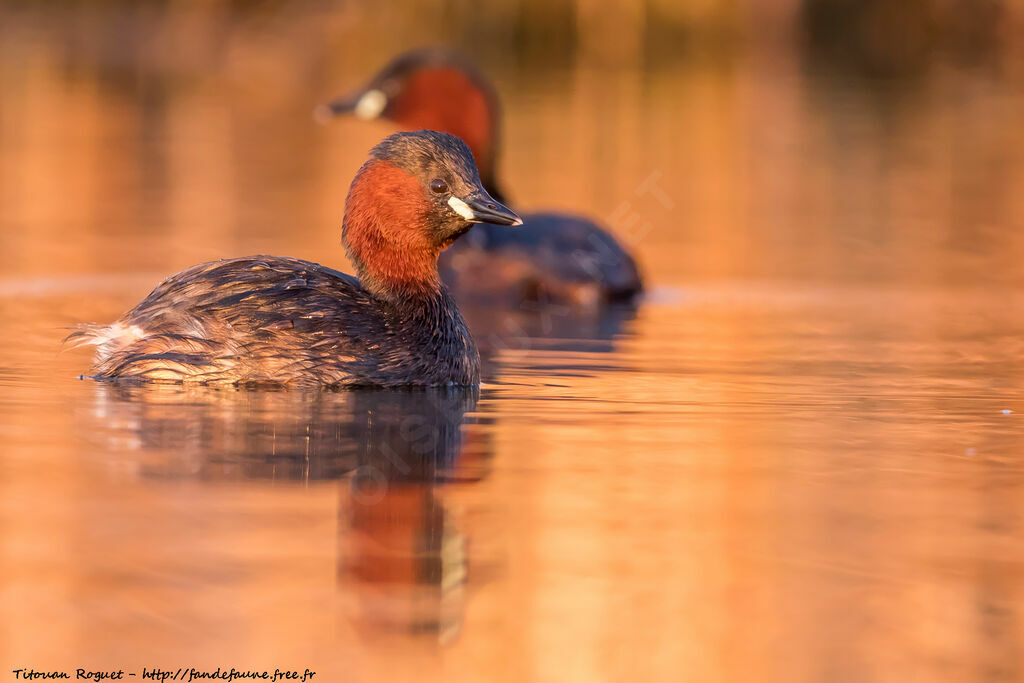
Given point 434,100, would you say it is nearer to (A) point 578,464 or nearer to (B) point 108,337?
(B) point 108,337

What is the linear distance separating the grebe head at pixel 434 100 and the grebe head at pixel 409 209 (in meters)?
4.37

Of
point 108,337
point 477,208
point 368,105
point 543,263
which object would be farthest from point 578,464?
point 368,105

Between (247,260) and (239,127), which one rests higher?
(239,127)

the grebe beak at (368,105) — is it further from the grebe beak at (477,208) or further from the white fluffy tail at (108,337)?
the white fluffy tail at (108,337)

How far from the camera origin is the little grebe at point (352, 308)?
737 cm

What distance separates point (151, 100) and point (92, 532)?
21.8m

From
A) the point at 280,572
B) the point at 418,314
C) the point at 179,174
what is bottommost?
the point at 280,572

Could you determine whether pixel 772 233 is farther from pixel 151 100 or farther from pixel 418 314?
pixel 151 100

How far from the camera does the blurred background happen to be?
4.53 m

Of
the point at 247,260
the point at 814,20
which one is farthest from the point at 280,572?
the point at 814,20

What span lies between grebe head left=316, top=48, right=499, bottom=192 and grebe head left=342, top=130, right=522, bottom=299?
4369 millimetres

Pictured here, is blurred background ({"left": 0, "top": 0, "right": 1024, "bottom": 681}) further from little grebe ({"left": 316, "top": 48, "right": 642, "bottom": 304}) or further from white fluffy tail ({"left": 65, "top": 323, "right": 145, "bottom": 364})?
little grebe ({"left": 316, "top": 48, "right": 642, "bottom": 304})

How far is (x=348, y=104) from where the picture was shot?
41.9 feet

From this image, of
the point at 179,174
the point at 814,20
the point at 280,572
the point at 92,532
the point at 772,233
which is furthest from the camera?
the point at 814,20
